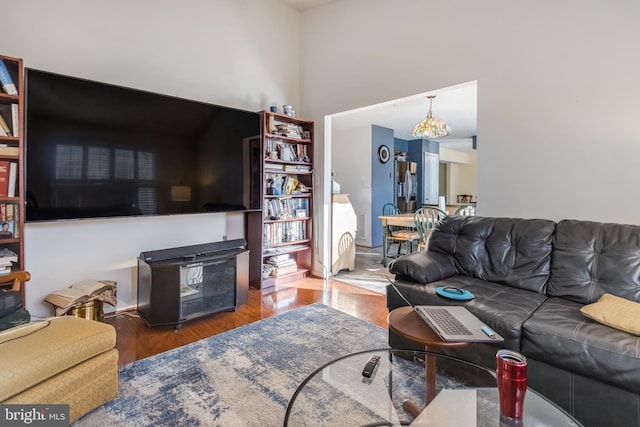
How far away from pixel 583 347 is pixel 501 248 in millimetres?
923

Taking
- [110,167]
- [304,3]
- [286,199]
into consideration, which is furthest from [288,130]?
[110,167]

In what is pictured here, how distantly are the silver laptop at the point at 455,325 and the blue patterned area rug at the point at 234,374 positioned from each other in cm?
85

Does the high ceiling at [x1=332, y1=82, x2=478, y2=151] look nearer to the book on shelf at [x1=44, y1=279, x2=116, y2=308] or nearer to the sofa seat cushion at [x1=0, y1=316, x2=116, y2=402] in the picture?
the book on shelf at [x1=44, y1=279, x2=116, y2=308]

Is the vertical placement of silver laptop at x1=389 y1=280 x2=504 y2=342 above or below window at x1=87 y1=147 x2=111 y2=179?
below

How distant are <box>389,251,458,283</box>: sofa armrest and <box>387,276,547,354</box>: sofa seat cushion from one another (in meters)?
0.04

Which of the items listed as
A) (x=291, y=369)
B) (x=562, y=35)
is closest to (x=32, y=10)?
(x=291, y=369)

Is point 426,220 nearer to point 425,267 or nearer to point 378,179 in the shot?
point 425,267

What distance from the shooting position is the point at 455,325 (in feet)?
4.23

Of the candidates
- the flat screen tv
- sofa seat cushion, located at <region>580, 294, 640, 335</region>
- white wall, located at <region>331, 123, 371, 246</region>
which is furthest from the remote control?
white wall, located at <region>331, 123, 371, 246</region>

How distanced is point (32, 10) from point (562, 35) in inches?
150

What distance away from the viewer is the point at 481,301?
181 centimetres

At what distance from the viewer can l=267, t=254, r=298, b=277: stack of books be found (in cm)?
364

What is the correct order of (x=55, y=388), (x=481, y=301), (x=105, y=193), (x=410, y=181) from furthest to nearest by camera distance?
(x=410, y=181)
(x=105, y=193)
(x=481, y=301)
(x=55, y=388)

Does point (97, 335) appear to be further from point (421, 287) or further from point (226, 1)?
point (226, 1)
